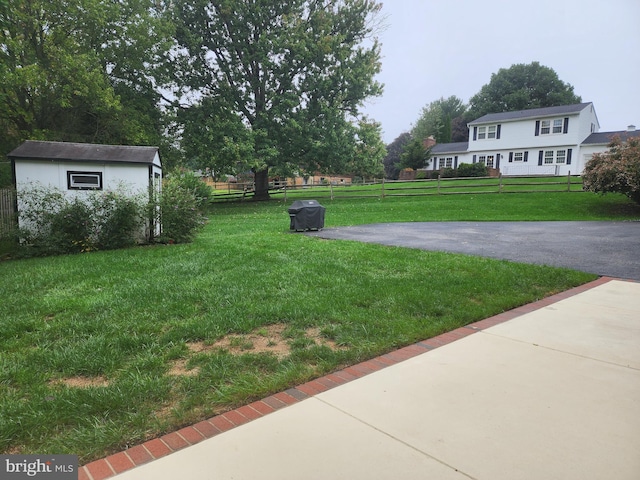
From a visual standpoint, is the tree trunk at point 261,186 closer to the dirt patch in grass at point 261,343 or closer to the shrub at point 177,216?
the shrub at point 177,216

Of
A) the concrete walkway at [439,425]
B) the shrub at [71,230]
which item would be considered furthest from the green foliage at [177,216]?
the concrete walkway at [439,425]

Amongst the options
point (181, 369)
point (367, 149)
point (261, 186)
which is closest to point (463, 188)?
point (367, 149)

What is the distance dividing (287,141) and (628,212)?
15.7 m

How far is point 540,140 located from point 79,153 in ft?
103

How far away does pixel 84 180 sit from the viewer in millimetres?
9453

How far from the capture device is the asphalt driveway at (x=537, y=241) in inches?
264

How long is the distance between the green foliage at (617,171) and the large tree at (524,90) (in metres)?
41.3

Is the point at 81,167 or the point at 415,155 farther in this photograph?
the point at 415,155

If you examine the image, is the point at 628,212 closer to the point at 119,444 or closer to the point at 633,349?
the point at 633,349

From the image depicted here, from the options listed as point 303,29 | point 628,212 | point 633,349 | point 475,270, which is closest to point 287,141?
point 303,29

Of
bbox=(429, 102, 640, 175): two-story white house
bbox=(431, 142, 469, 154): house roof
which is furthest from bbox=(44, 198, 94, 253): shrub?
bbox=(431, 142, 469, 154): house roof

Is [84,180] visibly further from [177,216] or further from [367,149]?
[367,149]

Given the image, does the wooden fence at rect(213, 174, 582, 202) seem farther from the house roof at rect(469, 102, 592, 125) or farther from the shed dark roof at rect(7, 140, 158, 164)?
the shed dark roof at rect(7, 140, 158, 164)

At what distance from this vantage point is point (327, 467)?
194cm
